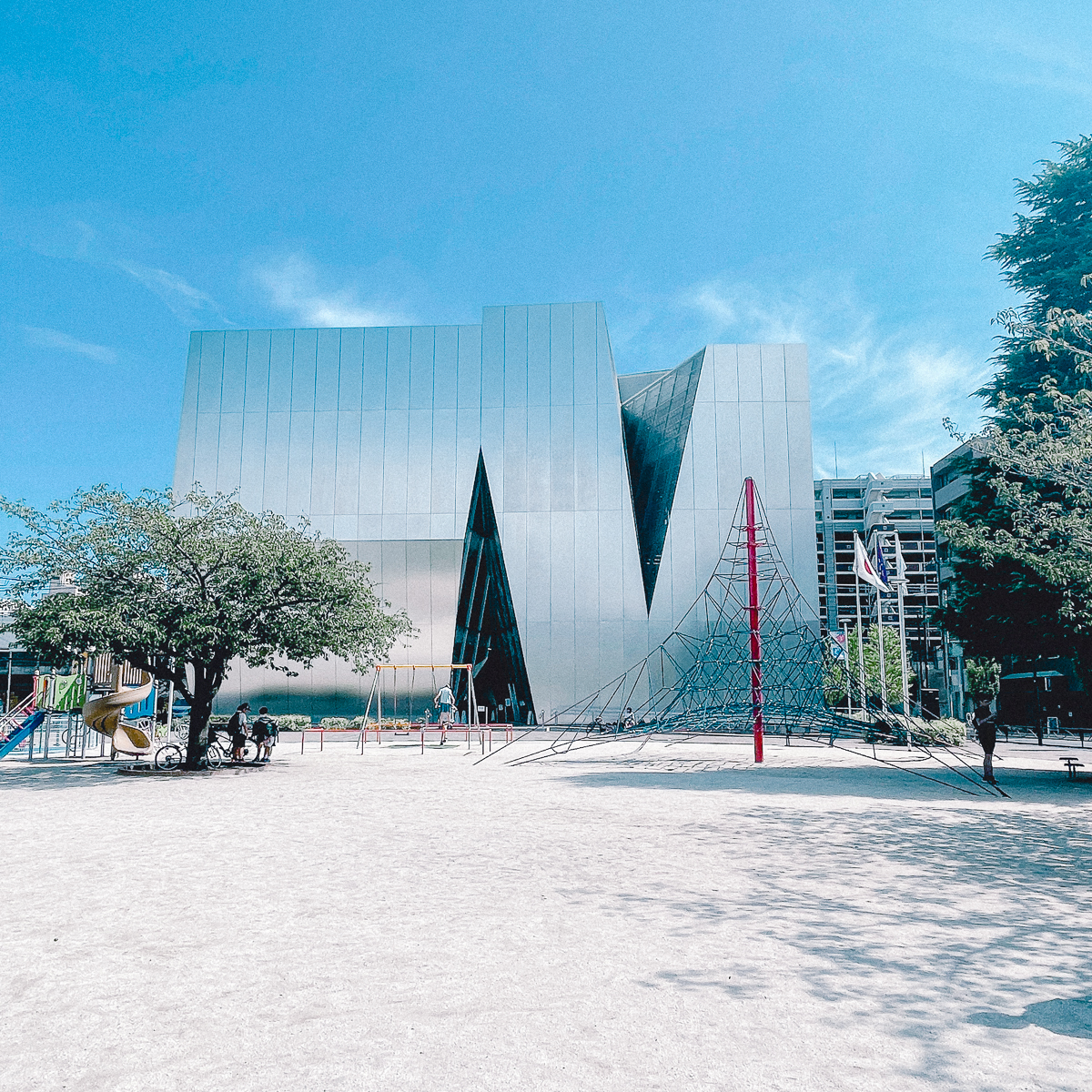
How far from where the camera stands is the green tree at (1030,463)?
15617mm

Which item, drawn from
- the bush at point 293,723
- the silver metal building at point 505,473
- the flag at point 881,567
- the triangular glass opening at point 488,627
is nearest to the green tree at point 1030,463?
the flag at point 881,567

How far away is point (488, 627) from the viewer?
141 ft

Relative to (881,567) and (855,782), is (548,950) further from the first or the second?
(881,567)

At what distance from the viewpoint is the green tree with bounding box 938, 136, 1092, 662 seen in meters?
15.6

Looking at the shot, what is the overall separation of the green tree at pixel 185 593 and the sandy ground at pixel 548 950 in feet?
20.5

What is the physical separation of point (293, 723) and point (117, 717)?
17579 mm

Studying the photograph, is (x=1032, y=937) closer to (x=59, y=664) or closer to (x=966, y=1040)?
(x=966, y=1040)

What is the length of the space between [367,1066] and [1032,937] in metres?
4.79

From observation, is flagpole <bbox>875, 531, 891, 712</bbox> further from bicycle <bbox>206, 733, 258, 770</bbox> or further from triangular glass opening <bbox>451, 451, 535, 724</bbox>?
bicycle <bbox>206, 733, 258, 770</bbox>

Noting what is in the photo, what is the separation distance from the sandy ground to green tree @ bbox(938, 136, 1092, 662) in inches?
229

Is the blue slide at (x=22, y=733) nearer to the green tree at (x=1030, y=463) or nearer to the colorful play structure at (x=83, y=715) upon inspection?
the colorful play structure at (x=83, y=715)

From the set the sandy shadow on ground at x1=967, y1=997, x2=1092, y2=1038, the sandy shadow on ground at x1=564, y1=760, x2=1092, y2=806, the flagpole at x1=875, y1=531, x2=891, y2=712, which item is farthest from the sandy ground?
the flagpole at x1=875, y1=531, x2=891, y2=712

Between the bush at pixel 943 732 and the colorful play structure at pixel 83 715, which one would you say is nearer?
the colorful play structure at pixel 83 715

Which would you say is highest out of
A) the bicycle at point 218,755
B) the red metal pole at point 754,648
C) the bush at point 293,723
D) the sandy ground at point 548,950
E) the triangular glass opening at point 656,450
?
the triangular glass opening at point 656,450
